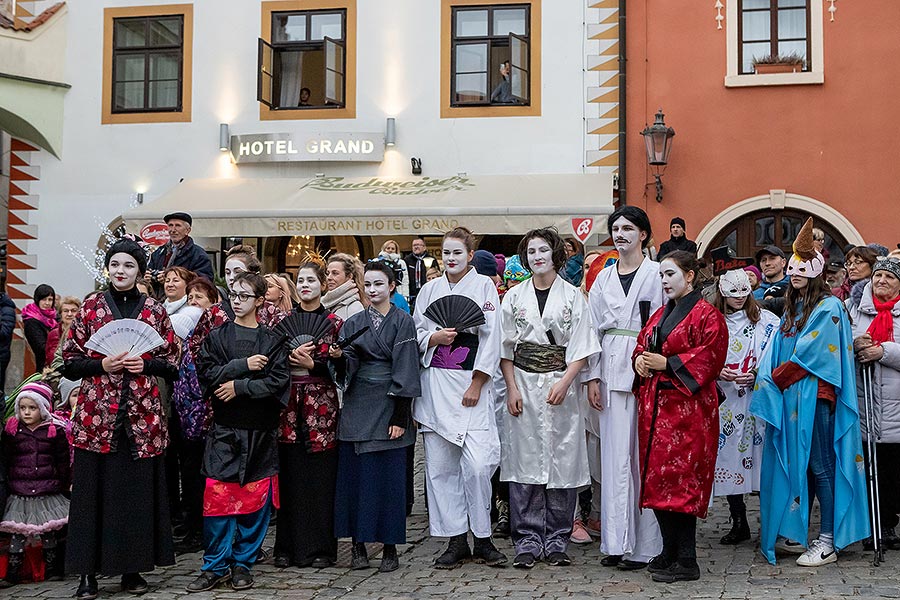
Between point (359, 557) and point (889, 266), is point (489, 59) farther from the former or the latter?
point (359, 557)

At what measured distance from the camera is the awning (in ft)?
47.9

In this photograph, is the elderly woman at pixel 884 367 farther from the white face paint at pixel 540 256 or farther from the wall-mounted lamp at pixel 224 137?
the wall-mounted lamp at pixel 224 137

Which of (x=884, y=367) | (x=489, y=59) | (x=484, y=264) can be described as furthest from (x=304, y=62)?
(x=884, y=367)

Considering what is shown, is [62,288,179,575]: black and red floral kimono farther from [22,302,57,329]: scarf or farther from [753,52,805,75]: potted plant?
[753,52,805,75]: potted plant

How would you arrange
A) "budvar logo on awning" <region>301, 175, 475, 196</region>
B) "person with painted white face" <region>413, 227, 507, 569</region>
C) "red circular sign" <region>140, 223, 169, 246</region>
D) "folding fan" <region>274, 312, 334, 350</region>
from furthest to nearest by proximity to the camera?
"budvar logo on awning" <region>301, 175, 475, 196</region>
"red circular sign" <region>140, 223, 169, 246</region>
"person with painted white face" <region>413, 227, 507, 569</region>
"folding fan" <region>274, 312, 334, 350</region>

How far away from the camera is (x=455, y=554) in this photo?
6617 mm

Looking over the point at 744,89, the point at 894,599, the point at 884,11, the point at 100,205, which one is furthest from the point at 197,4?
the point at 894,599

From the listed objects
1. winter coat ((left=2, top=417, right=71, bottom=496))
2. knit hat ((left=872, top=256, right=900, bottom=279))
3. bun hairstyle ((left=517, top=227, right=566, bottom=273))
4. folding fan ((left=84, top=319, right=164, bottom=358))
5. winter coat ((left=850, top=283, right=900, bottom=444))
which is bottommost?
winter coat ((left=2, top=417, right=71, bottom=496))

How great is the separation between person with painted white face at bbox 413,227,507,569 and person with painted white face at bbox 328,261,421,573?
0.15 meters

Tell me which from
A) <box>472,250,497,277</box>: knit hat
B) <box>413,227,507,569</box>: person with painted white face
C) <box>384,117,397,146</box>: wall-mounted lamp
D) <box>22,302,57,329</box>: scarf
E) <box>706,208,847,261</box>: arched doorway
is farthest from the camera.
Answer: <box>384,117,397,146</box>: wall-mounted lamp

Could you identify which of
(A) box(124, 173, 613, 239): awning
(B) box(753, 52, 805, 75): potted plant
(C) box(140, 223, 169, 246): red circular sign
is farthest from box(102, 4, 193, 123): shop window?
(B) box(753, 52, 805, 75): potted plant

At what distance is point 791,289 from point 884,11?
9.29m

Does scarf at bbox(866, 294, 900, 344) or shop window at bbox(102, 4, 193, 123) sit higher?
shop window at bbox(102, 4, 193, 123)

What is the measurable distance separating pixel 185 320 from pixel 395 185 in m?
8.86
